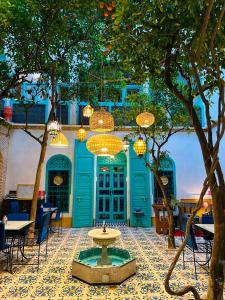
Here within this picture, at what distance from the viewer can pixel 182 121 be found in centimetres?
612

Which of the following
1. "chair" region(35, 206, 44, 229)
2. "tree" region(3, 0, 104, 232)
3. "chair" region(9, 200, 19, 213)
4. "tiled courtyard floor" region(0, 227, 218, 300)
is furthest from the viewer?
"chair" region(9, 200, 19, 213)

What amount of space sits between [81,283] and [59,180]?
17.7 ft

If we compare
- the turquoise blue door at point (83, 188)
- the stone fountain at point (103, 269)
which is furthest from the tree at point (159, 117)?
the turquoise blue door at point (83, 188)

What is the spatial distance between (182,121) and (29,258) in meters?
5.10

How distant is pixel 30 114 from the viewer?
9156mm

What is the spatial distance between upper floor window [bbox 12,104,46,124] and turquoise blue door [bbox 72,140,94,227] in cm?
186

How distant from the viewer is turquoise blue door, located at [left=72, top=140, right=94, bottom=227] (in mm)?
8430

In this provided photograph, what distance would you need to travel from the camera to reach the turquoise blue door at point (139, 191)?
8.56m

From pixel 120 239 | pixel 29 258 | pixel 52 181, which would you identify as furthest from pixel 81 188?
pixel 29 258

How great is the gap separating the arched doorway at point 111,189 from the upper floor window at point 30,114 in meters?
2.95

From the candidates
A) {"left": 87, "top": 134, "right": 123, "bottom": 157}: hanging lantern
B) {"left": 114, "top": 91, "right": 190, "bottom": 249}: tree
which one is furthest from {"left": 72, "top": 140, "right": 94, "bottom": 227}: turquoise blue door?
{"left": 87, "top": 134, "right": 123, "bottom": 157}: hanging lantern

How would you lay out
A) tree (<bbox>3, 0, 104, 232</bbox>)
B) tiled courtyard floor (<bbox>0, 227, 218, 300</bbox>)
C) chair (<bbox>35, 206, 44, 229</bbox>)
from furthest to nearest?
chair (<bbox>35, 206, 44, 229</bbox>) < tree (<bbox>3, 0, 104, 232</bbox>) < tiled courtyard floor (<bbox>0, 227, 218, 300</bbox>)

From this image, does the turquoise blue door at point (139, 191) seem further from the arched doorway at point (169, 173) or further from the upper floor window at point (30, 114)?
the upper floor window at point (30, 114)

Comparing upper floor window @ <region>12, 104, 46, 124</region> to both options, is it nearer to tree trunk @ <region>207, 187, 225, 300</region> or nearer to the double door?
the double door
